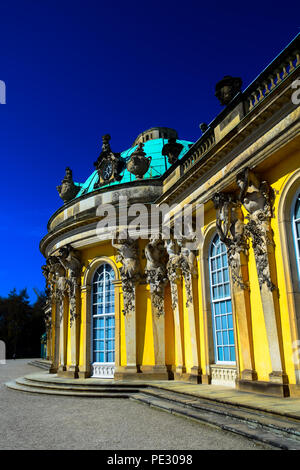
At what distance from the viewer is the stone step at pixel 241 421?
16.4 feet

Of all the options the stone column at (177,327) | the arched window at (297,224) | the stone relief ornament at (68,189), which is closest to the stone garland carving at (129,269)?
the stone column at (177,327)

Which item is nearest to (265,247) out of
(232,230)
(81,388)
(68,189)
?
(232,230)

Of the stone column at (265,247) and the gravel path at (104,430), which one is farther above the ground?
the stone column at (265,247)

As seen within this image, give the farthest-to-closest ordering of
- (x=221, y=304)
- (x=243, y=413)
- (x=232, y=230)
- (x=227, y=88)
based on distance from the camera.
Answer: (x=221, y=304), (x=227, y=88), (x=232, y=230), (x=243, y=413)

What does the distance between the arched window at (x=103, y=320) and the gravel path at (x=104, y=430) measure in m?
4.15

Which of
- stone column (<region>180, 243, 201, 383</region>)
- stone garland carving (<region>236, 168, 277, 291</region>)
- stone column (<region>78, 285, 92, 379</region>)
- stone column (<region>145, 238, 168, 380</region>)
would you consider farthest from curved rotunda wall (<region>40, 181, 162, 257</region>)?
stone garland carving (<region>236, 168, 277, 291</region>)

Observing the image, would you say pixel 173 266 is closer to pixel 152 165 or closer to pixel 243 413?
pixel 152 165

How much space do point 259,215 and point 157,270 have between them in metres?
5.57

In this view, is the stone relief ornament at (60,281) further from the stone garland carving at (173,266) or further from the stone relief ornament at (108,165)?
the stone garland carving at (173,266)

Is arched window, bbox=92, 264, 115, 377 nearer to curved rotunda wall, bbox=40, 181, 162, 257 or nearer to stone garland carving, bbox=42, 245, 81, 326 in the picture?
stone garland carving, bbox=42, 245, 81, 326

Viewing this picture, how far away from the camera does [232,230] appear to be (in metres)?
9.16

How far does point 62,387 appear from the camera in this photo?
12.3 metres

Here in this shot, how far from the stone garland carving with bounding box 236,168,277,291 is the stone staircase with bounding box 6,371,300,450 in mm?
2628
